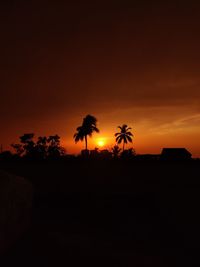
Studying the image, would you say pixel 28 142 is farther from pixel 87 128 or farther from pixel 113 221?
pixel 113 221

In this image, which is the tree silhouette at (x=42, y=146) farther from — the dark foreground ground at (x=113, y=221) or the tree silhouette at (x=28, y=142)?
the dark foreground ground at (x=113, y=221)

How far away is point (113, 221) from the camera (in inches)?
424

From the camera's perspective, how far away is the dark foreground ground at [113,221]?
6908 millimetres

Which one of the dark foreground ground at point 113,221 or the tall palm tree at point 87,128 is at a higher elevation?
the tall palm tree at point 87,128

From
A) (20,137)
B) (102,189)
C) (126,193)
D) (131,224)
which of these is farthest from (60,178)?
(20,137)

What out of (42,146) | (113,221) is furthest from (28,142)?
(113,221)

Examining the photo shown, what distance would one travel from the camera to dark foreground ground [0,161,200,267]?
691 cm

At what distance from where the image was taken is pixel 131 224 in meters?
10.4

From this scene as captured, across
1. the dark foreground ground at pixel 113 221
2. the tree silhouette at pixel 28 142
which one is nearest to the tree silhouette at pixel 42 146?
the tree silhouette at pixel 28 142

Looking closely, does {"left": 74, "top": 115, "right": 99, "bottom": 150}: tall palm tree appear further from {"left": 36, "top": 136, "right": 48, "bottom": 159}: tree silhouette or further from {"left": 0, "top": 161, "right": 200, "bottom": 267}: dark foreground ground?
{"left": 0, "top": 161, "right": 200, "bottom": 267}: dark foreground ground

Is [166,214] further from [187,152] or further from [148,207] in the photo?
[187,152]

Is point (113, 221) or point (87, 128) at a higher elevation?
point (87, 128)

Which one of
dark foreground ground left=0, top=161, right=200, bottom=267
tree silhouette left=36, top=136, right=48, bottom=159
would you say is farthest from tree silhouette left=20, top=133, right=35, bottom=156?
dark foreground ground left=0, top=161, right=200, bottom=267

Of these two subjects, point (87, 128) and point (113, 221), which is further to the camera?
point (87, 128)
